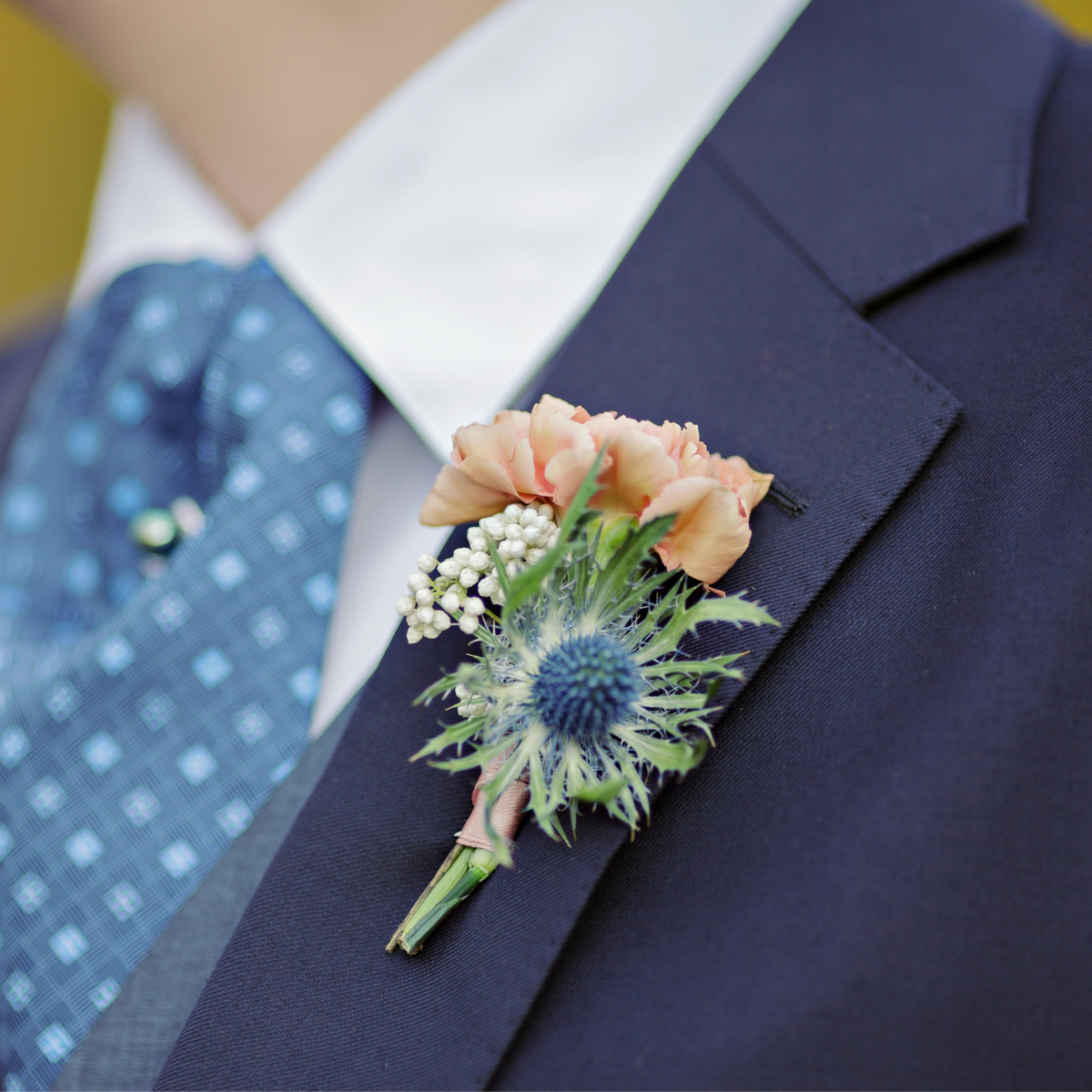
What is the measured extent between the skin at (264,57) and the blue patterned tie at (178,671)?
0.59 feet

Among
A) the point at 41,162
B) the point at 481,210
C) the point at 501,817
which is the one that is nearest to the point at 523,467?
the point at 501,817

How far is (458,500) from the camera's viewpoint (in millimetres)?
573

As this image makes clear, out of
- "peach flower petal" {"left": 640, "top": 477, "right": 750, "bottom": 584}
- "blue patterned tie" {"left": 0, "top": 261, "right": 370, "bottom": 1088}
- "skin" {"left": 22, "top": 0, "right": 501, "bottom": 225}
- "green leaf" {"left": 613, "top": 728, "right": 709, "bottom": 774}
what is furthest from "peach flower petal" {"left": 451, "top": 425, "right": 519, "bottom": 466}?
"skin" {"left": 22, "top": 0, "right": 501, "bottom": 225}

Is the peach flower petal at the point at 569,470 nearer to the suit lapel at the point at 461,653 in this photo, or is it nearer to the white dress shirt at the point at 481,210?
the suit lapel at the point at 461,653

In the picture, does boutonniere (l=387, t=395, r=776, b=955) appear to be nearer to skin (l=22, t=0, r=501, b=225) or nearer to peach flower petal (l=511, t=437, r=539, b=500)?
peach flower petal (l=511, t=437, r=539, b=500)

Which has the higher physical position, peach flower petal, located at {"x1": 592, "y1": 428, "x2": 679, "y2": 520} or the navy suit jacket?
peach flower petal, located at {"x1": 592, "y1": 428, "x2": 679, "y2": 520}

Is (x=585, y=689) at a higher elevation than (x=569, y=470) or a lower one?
lower

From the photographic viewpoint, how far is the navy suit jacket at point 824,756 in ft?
1.82

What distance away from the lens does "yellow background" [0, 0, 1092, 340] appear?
1814 mm

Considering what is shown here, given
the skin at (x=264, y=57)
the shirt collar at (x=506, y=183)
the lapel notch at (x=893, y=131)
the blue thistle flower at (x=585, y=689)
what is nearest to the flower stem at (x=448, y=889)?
the blue thistle flower at (x=585, y=689)

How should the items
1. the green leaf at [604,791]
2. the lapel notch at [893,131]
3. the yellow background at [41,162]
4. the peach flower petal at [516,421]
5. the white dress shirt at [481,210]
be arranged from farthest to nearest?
1. the yellow background at [41,162]
2. the white dress shirt at [481,210]
3. the lapel notch at [893,131]
4. the peach flower petal at [516,421]
5. the green leaf at [604,791]

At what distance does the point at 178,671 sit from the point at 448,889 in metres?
0.38

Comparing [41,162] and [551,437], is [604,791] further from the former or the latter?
[41,162]

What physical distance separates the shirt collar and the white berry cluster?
285mm
